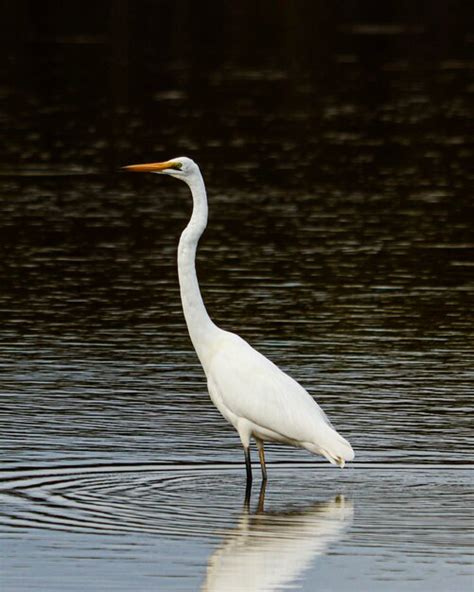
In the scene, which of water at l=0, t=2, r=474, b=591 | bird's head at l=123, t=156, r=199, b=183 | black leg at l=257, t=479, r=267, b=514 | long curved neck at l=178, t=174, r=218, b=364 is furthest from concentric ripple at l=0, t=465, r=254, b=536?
bird's head at l=123, t=156, r=199, b=183

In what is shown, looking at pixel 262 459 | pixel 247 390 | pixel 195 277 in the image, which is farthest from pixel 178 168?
pixel 262 459

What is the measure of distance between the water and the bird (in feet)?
1.09

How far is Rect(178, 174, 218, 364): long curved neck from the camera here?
12352 millimetres

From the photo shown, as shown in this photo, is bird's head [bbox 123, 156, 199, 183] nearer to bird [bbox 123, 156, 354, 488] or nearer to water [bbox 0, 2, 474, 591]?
bird [bbox 123, 156, 354, 488]

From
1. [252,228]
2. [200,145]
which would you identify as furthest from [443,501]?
[200,145]

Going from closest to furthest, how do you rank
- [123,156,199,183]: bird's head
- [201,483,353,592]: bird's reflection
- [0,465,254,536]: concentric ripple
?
[201,483,353,592]: bird's reflection → [0,465,254,536]: concentric ripple → [123,156,199,183]: bird's head

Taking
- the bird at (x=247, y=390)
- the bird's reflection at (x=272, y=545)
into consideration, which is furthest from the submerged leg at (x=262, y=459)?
the bird's reflection at (x=272, y=545)

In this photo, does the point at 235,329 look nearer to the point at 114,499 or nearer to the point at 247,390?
the point at 247,390

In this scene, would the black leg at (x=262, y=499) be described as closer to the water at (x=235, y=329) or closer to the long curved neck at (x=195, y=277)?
the water at (x=235, y=329)

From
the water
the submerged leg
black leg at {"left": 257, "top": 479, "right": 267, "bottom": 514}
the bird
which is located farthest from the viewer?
the submerged leg

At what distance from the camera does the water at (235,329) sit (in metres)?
10.3

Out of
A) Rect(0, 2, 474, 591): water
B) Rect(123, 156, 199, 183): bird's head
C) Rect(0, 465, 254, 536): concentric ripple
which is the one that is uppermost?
Rect(123, 156, 199, 183): bird's head

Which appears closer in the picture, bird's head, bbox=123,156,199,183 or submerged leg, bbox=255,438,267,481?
submerged leg, bbox=255,438,267,481

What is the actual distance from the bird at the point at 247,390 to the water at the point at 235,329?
13.1 inches
